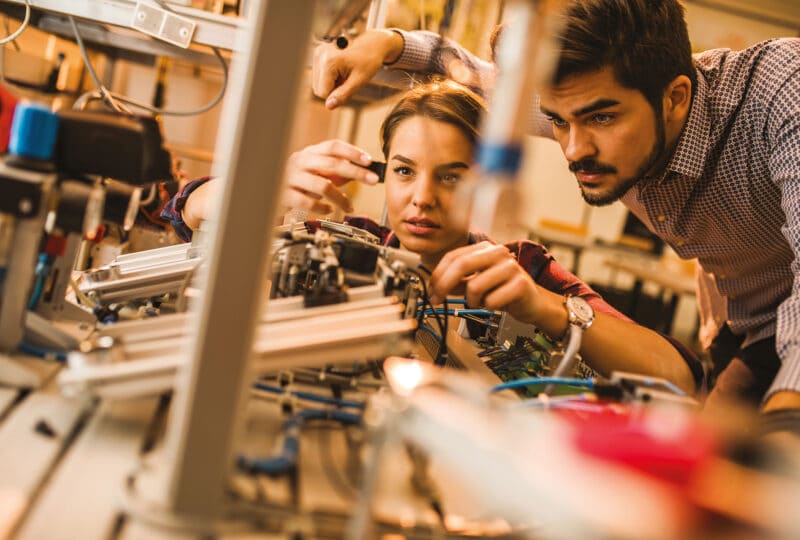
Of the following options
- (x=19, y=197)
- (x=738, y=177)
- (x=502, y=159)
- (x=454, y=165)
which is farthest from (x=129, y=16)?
(x=738, y=177)

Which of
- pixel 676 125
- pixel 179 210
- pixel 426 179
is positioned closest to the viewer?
pixel 676 125

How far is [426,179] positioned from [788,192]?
78 cm

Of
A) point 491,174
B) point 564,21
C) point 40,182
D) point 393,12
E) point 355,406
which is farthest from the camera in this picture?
point 393,12

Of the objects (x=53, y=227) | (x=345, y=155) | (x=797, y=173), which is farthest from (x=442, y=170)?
(x=53, y=227)

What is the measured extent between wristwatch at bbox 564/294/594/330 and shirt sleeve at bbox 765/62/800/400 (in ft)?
1.06

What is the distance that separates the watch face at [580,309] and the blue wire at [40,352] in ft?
2.89

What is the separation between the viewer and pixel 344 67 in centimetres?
146

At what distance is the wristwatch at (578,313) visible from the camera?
1.26 metres

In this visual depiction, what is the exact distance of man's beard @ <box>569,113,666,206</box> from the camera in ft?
4.72

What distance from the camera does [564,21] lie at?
134 cm

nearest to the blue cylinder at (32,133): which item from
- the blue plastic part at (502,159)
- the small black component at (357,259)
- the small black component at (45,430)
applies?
the small black component at (45,430)

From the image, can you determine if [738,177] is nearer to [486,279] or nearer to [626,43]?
[626,43]

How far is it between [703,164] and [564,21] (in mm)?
485

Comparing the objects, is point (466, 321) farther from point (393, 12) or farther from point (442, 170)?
point (393, 12)
